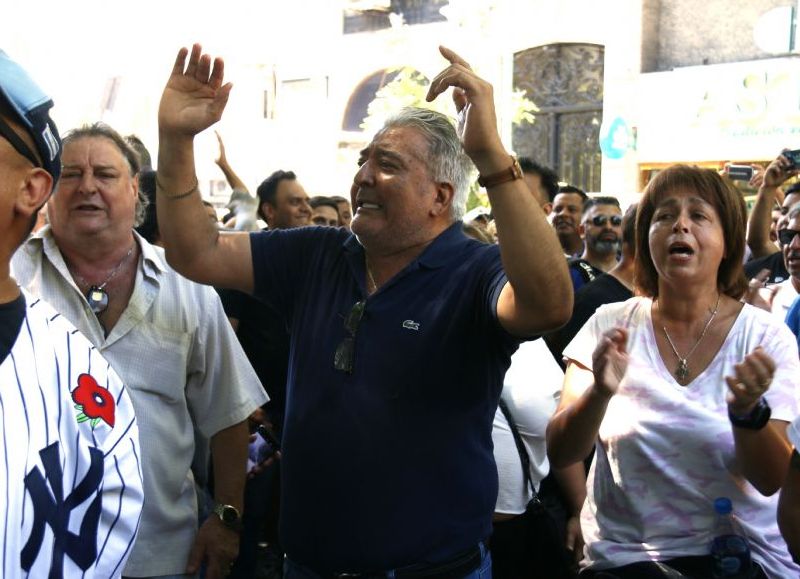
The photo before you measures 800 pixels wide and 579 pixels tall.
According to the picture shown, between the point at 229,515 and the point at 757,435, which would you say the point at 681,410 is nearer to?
the point at 757,435

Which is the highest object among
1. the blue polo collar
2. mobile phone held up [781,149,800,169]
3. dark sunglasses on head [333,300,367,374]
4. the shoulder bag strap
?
mobile phone held up [781,149,800,169]

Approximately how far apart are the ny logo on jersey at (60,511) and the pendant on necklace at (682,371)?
6.26 ft

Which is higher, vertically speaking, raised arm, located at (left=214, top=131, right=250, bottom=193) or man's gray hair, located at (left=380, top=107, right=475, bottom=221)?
man's gray hair, located at (left=380, top=107, right=475, bottom=221)

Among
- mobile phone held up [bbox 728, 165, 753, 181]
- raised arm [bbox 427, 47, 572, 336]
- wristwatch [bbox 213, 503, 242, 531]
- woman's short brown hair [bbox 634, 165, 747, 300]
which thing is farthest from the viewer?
mobile phone held up [bbox 728, 165, 753, 181]

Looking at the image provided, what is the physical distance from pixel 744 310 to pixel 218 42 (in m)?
23.1

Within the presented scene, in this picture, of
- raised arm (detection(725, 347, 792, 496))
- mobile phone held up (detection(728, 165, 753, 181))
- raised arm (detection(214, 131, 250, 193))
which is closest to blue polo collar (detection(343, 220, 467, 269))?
raised arm (detection(725, 347, 792, 496))

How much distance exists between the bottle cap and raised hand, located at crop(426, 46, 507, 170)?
4.13 ft

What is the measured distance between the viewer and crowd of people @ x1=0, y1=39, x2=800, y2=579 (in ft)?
9.65

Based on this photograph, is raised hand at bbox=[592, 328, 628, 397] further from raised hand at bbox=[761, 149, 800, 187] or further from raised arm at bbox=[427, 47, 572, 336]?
raised hand at bbox=[761, 149, 800, 187]

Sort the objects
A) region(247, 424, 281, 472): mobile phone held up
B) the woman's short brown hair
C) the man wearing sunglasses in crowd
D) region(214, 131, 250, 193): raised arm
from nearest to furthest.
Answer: the woman's short brown hair → region(247, 424, 281, 472): mobile phone held up → the man wearing sunglasses in crowd → region(214, 131, 250, 193): raised arm

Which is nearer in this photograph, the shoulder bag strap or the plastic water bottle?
the plastic water bottle

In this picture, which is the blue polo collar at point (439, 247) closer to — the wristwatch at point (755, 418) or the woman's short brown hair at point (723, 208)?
the woman's short brown hair at point (723, 208)

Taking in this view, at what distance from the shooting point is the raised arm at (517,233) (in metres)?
2.70

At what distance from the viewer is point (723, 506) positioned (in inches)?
125
